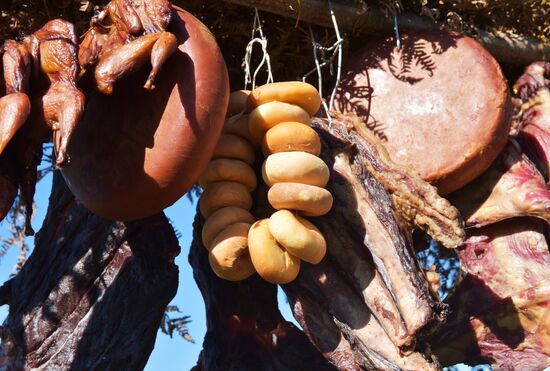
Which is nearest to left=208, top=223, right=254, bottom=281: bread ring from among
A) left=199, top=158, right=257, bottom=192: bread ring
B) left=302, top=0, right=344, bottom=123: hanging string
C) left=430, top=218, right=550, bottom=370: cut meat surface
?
left=199, top=158, right=257, bottom=192: bread ring

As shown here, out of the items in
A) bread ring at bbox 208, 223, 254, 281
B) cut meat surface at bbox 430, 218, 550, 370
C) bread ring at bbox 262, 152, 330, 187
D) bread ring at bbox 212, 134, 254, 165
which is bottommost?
cut meat surface at bbox 430, 218, 550, 370

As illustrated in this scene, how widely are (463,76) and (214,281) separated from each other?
2.55ft

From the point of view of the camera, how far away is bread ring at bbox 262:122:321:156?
5.21ft

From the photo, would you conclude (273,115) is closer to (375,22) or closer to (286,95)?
(286,95)

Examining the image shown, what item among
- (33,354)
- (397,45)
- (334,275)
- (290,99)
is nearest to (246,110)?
(290,99)

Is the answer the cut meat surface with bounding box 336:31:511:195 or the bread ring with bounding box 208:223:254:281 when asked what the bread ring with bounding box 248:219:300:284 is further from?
the cut meat surface with bounding box 336:31:511:195

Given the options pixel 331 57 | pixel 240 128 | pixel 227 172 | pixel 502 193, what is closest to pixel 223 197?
pixel 227 172

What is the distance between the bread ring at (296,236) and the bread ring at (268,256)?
0.05ft

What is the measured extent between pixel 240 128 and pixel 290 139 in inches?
5.2

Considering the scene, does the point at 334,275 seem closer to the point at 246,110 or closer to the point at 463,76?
the point at 246,110

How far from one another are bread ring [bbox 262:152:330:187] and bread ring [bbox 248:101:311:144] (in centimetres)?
7

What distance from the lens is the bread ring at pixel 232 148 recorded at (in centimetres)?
165

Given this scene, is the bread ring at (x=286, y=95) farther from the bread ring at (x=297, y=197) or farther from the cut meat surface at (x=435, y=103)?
the cut meat surface at (x=435, y=103)

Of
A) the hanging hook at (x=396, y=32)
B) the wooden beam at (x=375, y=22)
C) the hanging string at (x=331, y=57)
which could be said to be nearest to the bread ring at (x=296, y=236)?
the hanging string at (x=331, y=57)
